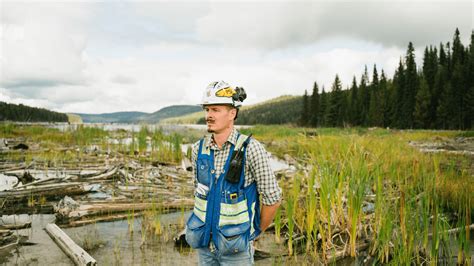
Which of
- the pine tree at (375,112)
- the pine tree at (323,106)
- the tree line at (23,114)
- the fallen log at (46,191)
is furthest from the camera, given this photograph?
the tree line at (23,114)

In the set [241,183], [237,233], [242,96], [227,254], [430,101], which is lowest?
[227,254]

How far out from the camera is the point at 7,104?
106 metres

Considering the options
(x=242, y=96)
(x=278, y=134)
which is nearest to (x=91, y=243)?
(x=242, y=96)

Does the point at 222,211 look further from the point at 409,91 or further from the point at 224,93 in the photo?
the point at 409,91

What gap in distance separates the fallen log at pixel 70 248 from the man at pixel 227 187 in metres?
2.39

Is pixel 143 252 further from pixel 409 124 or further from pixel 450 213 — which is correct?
pixel 409 124

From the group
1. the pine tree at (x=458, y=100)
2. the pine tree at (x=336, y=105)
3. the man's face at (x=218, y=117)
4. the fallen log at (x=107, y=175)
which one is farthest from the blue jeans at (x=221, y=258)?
the pine tree at (x=336, y=105)

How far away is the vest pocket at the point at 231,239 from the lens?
2.84 m

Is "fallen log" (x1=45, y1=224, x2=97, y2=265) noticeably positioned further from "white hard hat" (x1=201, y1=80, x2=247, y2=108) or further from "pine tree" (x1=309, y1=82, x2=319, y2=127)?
"pine tree" (x1=309, y1=82, x2=319, y2=127)

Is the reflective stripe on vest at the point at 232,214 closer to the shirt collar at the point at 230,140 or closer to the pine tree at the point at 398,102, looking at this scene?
the shirt collar at the point at 230,140

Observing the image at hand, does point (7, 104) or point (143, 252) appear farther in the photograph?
point (7, 104)

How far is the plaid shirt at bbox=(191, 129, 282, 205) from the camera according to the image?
2891 mm

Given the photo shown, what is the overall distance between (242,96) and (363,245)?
4.12 meters

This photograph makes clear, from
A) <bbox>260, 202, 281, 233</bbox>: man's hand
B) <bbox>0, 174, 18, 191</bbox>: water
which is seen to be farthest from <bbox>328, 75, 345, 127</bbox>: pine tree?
<bbox>260, 202, 281, 233</bbox>: man's hand
